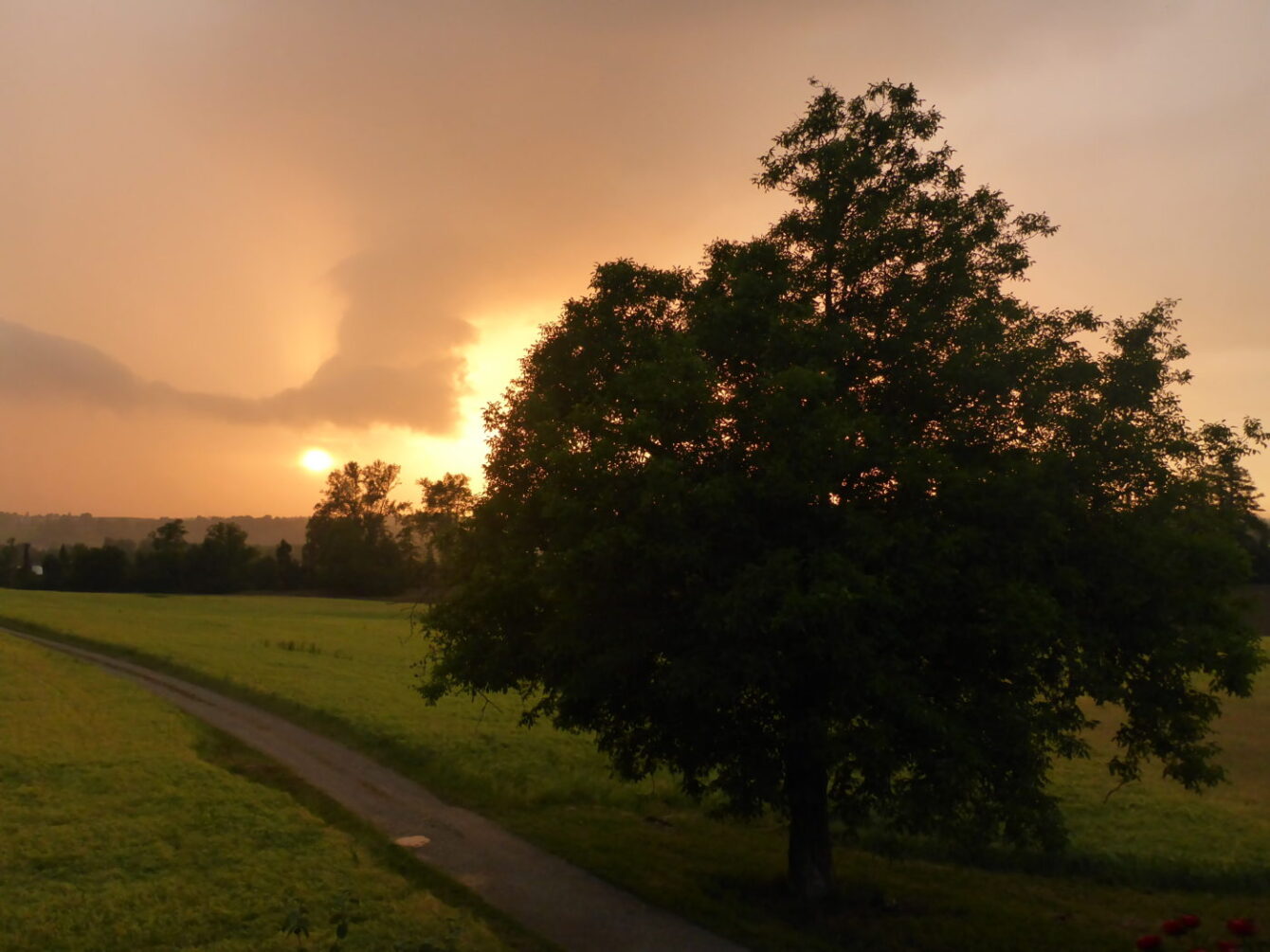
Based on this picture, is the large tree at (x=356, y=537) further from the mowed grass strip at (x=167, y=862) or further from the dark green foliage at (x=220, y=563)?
the mowed grass strip at (x=167, y=862)

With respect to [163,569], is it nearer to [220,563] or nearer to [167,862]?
[220,563]

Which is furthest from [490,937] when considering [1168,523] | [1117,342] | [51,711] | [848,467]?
[51,711]

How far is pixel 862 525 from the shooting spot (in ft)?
48.9

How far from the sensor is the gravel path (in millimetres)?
15727

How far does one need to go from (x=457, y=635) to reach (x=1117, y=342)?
14.1m

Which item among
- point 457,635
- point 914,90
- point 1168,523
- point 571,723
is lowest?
point 571,723

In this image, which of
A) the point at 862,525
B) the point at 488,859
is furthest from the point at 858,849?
the point at 862,525

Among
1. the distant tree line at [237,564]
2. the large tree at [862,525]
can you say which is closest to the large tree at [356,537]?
the distant tree line at [237,564]

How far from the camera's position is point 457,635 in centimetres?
1931

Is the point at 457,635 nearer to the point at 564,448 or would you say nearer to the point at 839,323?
the point at 564,448

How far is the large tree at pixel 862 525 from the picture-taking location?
15.0m

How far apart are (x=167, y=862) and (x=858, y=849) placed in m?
15.8

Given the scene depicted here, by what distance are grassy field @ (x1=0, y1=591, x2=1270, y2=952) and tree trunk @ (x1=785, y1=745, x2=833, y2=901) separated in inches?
22.8

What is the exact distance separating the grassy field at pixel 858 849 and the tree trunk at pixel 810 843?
1.90 feet
